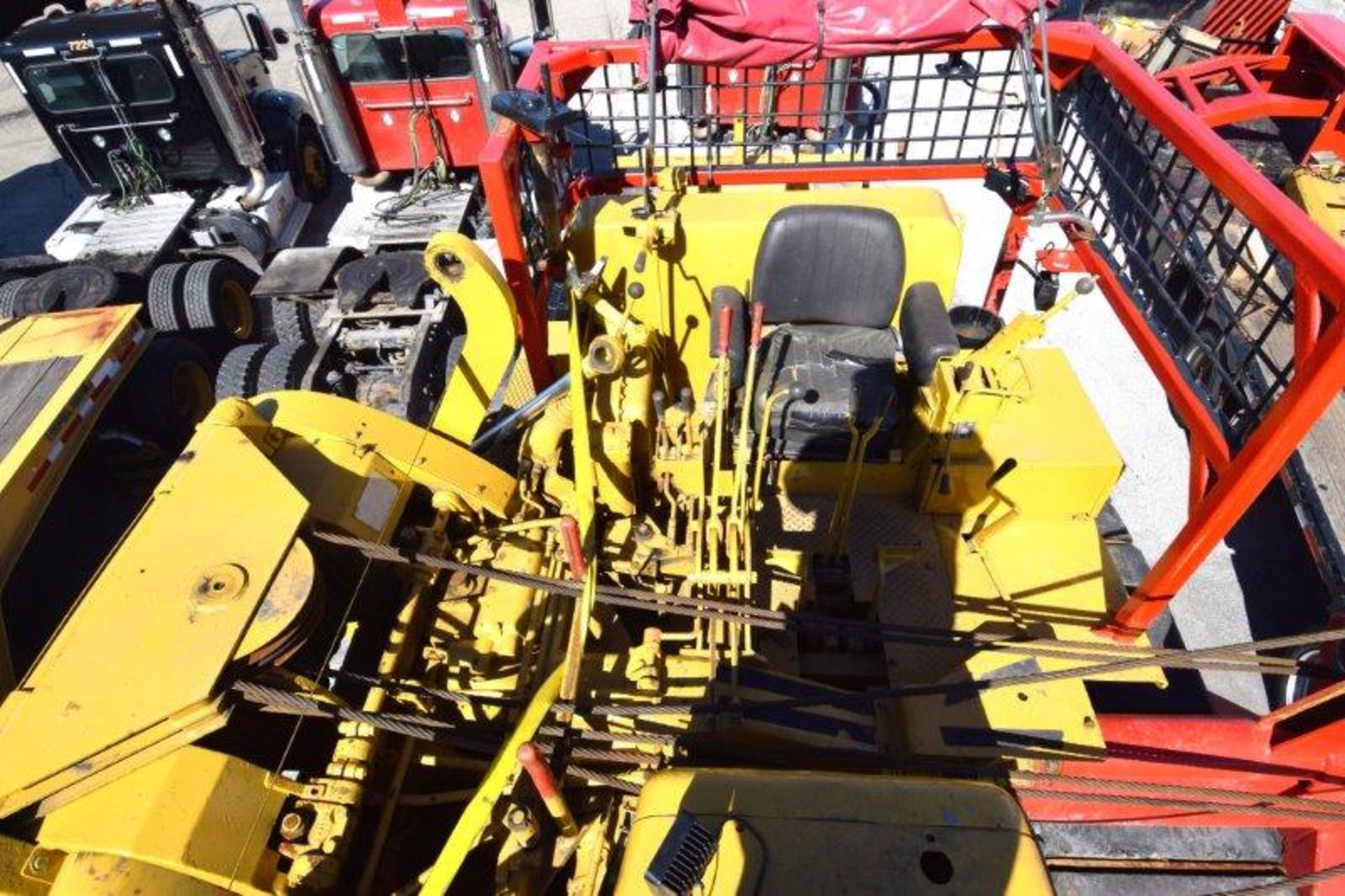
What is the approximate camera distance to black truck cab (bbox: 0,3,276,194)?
21.3 feet

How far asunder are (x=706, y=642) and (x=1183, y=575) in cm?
200

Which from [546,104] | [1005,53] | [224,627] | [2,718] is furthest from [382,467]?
[1005,53]

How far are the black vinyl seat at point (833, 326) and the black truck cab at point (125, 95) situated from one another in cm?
607

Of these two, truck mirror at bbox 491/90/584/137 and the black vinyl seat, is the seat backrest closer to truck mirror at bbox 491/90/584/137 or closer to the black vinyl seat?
the black vinyl seat

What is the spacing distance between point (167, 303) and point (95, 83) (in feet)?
9.88

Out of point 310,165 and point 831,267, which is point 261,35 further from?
point 831,267

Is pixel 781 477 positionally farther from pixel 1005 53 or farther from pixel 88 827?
pixel 1005 53

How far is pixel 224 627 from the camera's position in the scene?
6.51 ft

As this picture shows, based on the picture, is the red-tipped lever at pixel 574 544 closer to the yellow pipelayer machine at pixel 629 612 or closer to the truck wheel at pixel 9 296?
the yellow pipelayer machine at pixel 629 612

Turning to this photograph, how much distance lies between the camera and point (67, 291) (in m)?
5.60

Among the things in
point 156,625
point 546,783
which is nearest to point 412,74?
point 156,625

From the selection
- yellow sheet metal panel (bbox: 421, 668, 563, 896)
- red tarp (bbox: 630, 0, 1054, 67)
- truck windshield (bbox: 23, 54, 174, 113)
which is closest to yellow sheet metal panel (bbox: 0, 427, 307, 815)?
yellow sheet metal panel (bbox: 421, 668, 563, 896)

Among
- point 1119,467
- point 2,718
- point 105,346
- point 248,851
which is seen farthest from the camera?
point 105,346

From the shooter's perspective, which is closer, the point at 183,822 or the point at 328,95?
the point at 183,822
